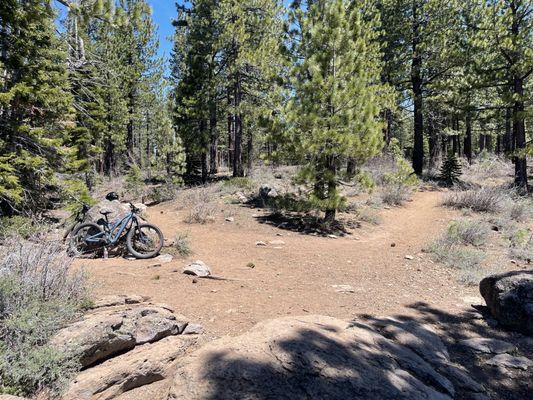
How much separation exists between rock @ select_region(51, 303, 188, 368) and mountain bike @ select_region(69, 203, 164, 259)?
3539mm

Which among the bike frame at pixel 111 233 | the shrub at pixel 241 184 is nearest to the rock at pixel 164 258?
the bike frame at pixel 111 233

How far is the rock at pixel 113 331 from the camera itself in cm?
300

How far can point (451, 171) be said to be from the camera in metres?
18.3

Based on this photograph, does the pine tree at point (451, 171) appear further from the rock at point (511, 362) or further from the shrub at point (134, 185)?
the rock at point (511, 362)

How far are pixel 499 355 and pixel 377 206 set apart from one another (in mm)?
9602

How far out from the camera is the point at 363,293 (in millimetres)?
5965

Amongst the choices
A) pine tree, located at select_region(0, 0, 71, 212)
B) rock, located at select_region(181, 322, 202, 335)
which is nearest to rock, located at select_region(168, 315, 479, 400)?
rock, located at select_region(181, 322, 202, 335)

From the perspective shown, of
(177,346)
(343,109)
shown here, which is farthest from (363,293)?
(343,109)

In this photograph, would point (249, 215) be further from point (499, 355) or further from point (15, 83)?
point (499, 355)

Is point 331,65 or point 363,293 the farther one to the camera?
point 331,65

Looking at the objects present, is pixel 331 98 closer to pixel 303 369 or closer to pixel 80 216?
pixel 80 216

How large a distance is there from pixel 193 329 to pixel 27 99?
26.5 feet

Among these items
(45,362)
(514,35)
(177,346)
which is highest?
(514,35)

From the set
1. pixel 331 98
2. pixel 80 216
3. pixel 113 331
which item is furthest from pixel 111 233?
pixel 331 98
